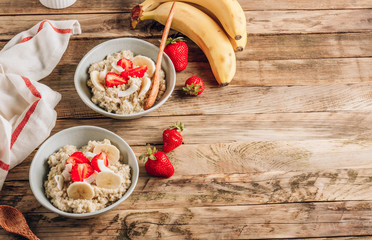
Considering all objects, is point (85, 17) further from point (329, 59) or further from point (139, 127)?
point (329, 59)

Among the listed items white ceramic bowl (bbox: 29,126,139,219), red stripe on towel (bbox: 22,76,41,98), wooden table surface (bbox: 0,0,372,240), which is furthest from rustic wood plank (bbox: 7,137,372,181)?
red stripe on towel (bbox: 22,76,41,98)

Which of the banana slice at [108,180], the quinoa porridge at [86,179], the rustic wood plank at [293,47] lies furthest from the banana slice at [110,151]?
the rustic wood plank at [293,47]

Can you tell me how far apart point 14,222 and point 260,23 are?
4.60ft

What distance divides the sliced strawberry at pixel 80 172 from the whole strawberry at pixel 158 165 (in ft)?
0.67

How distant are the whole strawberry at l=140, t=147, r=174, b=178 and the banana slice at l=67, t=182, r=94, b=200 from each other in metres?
0.24

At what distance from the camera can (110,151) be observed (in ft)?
4.76

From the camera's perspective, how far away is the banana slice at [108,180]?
136cm

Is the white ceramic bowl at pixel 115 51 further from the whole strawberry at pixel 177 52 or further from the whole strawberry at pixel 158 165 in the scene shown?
the whole strawberry at pixel 158 165

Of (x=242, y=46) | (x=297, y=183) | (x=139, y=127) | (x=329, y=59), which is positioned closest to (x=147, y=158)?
(x=139, y=127)

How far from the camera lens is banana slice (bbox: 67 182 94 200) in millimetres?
1327

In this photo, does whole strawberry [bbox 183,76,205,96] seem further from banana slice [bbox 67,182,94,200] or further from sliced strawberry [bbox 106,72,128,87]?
banana slice [bbox 67,182,94,200]

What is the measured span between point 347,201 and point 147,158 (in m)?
0.74

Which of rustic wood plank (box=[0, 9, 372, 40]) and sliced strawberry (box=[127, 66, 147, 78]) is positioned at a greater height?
rustic wood plank (box=[0, 9, 372, 40])

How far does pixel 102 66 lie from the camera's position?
5.58 ft
